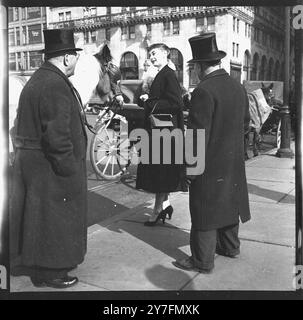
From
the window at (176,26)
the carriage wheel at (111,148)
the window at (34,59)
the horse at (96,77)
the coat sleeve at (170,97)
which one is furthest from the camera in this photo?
the carriage wheel at (111,148)

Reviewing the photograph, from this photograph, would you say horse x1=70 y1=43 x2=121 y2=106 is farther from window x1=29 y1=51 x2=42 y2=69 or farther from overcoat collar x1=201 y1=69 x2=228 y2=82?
overcoat collar x1=201 y1=69 x2=228 y2=82

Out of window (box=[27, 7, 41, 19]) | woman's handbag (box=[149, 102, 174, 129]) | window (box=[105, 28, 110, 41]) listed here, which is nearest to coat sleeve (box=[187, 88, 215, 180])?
window (box=[27, 7, 41, 19])

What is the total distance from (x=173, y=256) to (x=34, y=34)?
2404mm

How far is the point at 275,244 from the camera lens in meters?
4.54

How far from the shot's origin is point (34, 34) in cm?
427

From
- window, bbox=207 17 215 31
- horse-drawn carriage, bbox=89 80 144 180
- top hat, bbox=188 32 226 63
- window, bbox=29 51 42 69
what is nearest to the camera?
top hat, bbox=188 32 226 63

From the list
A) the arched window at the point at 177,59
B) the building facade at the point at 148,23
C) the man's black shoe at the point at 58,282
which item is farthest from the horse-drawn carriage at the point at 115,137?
the man's black shoe at the point at 58,282

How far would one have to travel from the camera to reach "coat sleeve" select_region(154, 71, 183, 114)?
201 inches

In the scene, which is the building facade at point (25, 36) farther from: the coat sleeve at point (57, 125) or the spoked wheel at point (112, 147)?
the spoked wheel at point (112, 147)

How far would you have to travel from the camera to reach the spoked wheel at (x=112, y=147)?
763cm

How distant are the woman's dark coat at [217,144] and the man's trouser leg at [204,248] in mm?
68

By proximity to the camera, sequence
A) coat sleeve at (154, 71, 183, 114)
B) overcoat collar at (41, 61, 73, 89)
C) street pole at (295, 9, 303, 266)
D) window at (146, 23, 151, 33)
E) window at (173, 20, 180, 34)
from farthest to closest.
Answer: window at (146, 23, 151, 33) < coat sleeve at (154, 71, 183, 114) < window at (173, 20, 180, 34) < overcoat collar at (41, 61, 73, 89) < street pole at (295, 9, 303, 266)

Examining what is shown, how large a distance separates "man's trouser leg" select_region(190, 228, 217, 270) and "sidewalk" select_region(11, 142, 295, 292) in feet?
0.31

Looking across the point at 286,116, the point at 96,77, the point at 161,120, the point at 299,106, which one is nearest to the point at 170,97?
the point at 161,120
